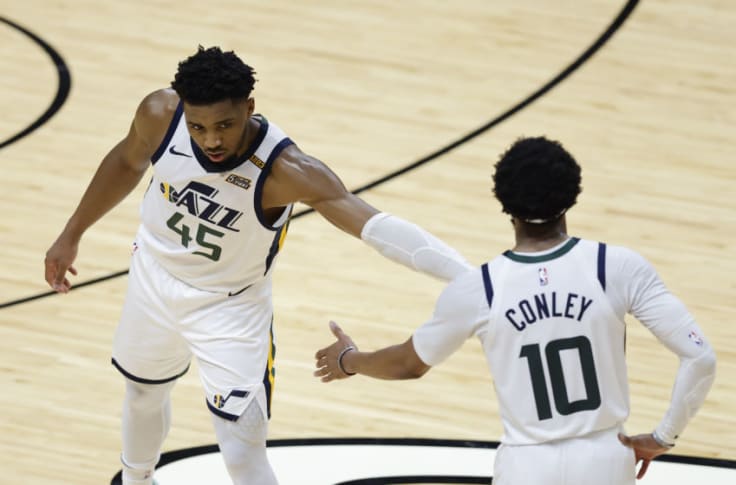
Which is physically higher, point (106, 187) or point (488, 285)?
point (488, 285)

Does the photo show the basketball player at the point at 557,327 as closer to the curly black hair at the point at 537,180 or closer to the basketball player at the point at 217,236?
the curly black hair at the point at 537,180

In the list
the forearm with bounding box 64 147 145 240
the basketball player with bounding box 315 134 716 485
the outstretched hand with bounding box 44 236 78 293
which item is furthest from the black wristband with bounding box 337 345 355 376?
the outstretched hand with bounding box 44 236 78 293

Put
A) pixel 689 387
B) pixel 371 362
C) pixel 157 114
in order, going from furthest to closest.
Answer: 1. pixel 157 114
2. pixel 371 362
3. pixel 689 387

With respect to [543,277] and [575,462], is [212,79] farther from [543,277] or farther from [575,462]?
[575,462]

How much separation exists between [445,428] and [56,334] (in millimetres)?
1937

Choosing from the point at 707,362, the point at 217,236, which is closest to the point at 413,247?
the point at 217,236

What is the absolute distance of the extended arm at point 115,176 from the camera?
15.0 ft

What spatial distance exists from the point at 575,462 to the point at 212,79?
160 cm

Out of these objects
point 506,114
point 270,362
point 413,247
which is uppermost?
point 413,247

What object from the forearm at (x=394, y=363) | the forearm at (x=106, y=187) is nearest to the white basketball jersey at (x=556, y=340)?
the forearm at (x=394, y=363)

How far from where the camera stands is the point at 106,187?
4.84 meters

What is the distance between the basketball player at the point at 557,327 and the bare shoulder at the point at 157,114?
4.71ft

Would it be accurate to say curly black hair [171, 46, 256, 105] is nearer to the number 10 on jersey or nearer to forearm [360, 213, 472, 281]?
forearm [360, 213, 472, 281]

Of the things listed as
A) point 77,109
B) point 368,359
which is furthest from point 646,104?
point 368,359
